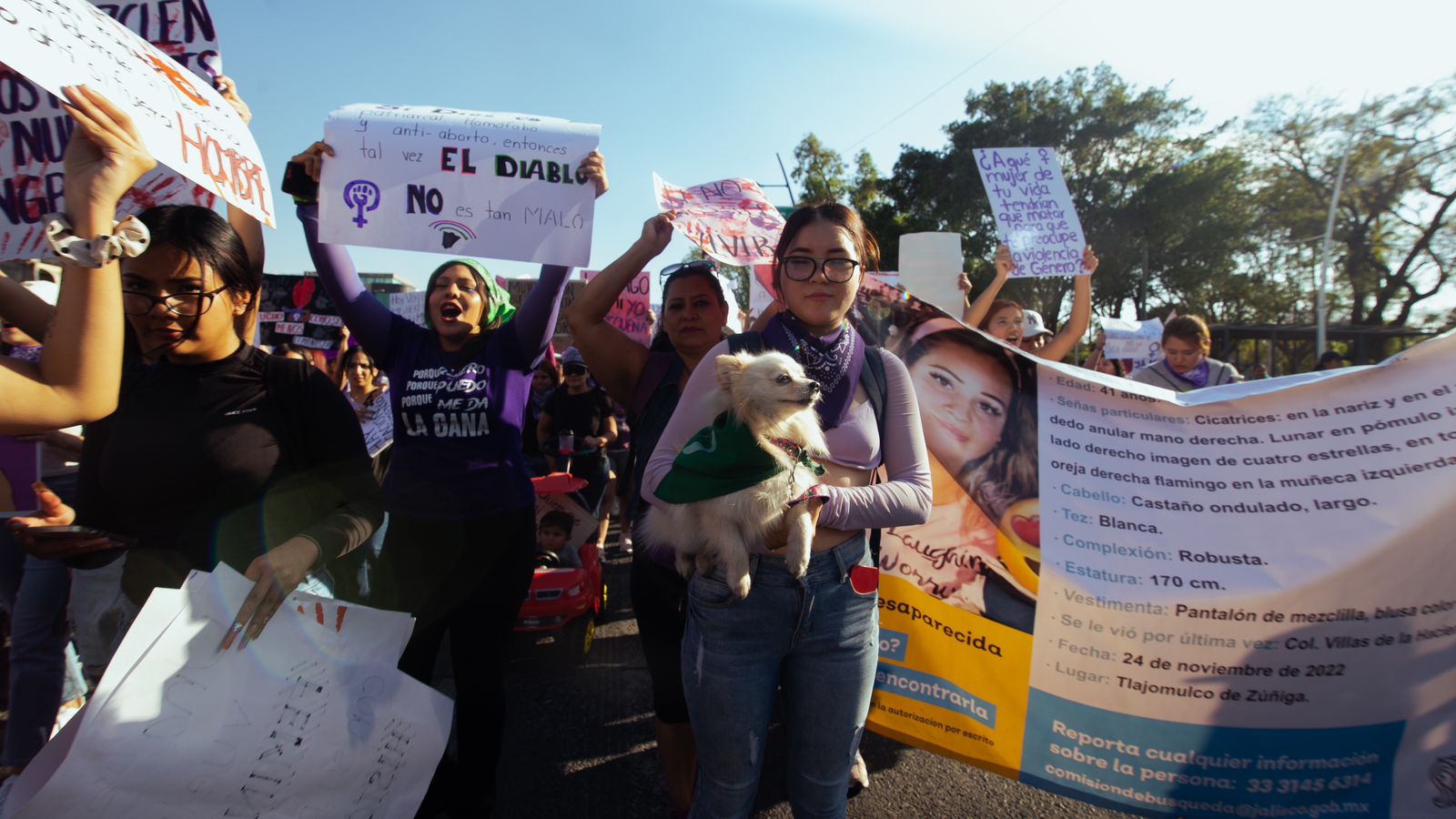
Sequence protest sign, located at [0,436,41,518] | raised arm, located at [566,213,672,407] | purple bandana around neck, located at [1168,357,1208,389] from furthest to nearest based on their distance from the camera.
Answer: purple bandana around neck, located at [1168,357,1208,389] < protest sign, located at [0,436,41,518] < raised arm, located at [566,213,672,407]

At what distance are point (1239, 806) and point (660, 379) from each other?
8.40 feet

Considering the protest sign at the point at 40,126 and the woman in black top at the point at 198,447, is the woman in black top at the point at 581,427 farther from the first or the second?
the woman in black top at the point at 198,447

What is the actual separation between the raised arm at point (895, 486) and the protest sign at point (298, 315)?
30.9ft

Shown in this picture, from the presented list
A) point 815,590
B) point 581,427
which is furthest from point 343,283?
point 581,427

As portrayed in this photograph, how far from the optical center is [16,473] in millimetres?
3367

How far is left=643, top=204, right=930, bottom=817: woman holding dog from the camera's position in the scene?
183 cm

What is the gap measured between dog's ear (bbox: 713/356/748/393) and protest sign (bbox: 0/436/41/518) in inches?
146

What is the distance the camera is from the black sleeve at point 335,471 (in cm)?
213

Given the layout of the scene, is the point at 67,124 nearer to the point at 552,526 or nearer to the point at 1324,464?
the point at 552,526

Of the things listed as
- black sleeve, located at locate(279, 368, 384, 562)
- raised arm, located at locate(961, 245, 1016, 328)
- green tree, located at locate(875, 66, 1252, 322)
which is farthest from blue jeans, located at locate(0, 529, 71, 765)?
green tree, located at locate(875, 66, 1252, 322)

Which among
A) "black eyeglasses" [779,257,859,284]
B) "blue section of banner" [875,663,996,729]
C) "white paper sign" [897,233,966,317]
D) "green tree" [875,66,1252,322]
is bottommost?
"blue section of banner" [875,663,996,729]

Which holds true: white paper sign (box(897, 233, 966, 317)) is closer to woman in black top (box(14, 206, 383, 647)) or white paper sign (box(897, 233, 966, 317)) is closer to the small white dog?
the small white dog

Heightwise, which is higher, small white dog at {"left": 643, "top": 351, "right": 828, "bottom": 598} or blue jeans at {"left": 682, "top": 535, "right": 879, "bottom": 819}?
small white dog at {"left": 643, "top": 351, "right": 828, "bottom": 598}

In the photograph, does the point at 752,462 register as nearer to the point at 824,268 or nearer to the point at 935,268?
the point at 824,268
